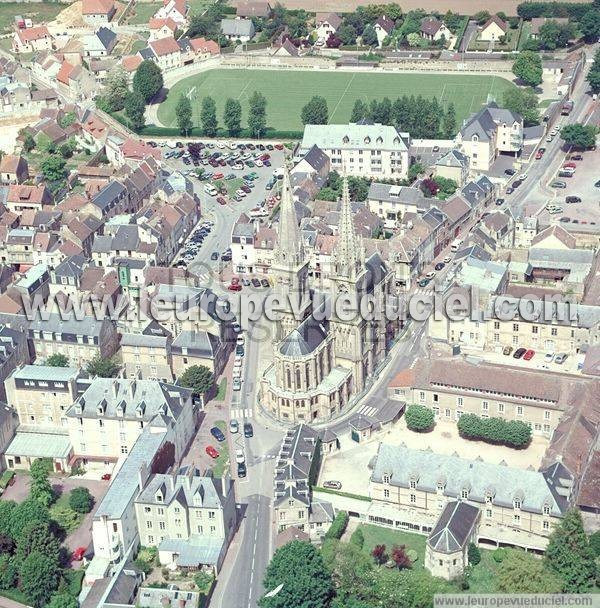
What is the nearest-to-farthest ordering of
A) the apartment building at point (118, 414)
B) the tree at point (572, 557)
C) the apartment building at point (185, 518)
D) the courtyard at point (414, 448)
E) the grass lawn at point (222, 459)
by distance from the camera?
the tree at point (572, 557)
the apartment building at point (185, 518)
the courtyard at point (414, 448)
the grass lawn at point (222, 459)
the apartment building at point (118, 414)

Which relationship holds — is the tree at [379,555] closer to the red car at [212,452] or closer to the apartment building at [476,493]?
the apartment building at [476,493]

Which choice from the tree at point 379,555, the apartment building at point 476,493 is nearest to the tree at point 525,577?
the apartment building at point 476,493

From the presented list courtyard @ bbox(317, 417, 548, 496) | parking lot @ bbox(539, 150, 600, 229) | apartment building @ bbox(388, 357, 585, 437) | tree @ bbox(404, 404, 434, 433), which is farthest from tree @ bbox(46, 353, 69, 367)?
parking lot @ bbox(539, 150, 600, 229)

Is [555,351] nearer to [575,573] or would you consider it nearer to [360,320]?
[360,320]

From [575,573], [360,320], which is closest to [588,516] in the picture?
[575,573]

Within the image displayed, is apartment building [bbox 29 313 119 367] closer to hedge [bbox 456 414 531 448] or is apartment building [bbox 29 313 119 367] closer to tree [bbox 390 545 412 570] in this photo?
hedge [bbox 456 414 531 448]
